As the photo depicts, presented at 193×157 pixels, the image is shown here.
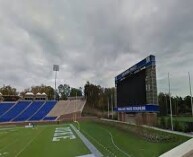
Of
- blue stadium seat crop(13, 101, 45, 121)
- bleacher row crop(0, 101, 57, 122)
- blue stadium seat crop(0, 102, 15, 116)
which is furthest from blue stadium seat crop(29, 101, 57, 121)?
blue stadium seat crop(0, 102, 15, 116)

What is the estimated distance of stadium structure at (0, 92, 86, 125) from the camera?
71.4 meters

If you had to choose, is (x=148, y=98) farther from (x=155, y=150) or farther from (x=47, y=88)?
(x=47, y=88)

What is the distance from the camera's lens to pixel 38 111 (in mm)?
77875

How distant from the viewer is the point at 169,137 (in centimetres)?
2091

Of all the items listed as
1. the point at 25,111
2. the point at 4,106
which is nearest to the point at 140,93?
the point at 25,111

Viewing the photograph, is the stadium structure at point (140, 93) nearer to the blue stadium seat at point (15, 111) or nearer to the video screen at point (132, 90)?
the video screen at point (132, 90)

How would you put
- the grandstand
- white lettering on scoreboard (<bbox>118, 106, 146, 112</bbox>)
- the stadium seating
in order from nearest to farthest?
1. white lettering on scoreboard (<bbox>118, 106, 146, 112</bbox>)
2. the grandstand
3. the stadium seating

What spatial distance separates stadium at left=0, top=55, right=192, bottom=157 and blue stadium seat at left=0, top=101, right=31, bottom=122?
252mm

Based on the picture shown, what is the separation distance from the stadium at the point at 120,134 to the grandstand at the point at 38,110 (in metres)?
0.27

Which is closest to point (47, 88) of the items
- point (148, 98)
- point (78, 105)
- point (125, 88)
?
point (78, 105)

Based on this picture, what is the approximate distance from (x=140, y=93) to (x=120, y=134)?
608 centimetres

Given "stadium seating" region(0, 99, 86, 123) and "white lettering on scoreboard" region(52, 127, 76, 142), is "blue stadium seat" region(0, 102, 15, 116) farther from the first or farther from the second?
"white lettering on scoreboard" region(52, 127, 76, 142)

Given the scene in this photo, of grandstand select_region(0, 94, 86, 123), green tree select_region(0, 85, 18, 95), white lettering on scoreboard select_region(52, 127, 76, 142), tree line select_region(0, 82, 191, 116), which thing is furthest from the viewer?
green tree select_region(0, 85, 18, 95)

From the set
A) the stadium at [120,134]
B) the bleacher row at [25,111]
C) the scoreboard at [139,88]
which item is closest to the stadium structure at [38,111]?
the bleacher row at [25,111]
